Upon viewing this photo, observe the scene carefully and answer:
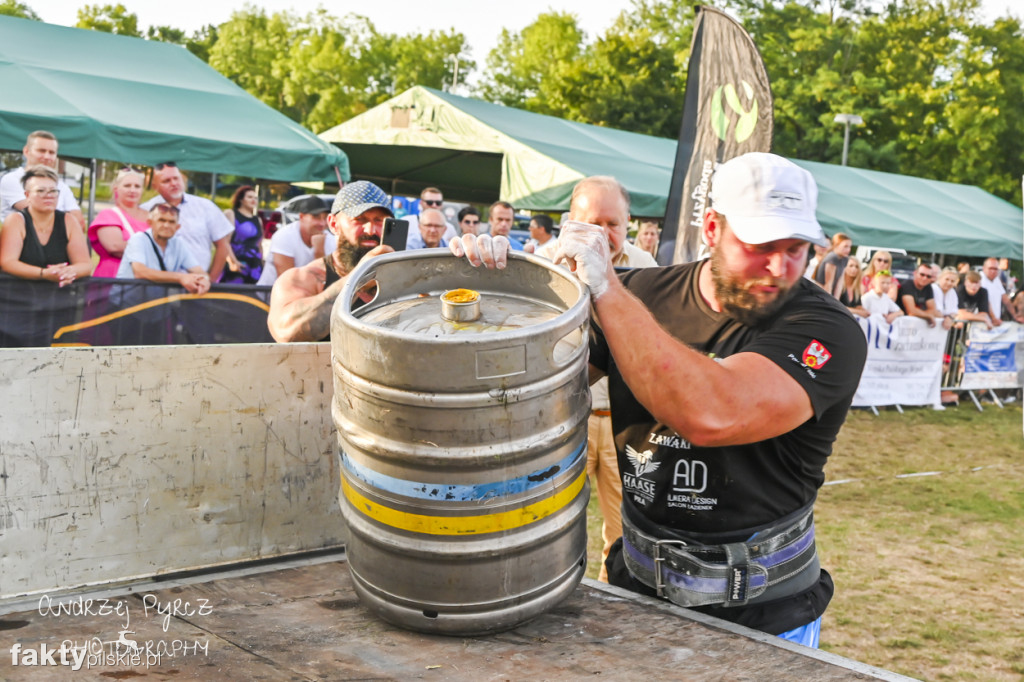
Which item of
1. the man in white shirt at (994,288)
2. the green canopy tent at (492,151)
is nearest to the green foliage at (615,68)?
the green canopy tent at (492,151)

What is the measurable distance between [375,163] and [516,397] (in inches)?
614

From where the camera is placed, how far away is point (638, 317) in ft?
6.64

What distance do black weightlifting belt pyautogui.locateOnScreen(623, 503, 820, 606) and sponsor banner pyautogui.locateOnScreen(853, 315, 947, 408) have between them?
9.55m

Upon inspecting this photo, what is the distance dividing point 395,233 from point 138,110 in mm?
6286

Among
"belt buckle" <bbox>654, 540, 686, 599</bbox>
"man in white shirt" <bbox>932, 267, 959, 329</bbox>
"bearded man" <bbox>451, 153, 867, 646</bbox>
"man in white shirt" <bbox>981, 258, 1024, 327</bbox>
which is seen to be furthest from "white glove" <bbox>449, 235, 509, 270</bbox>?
"man in white shirt" <bbox>981, 258, 1024, 327</bbox>

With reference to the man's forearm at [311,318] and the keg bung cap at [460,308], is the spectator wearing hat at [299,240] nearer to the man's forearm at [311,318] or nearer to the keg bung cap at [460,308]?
the man's forearm at [311,318]

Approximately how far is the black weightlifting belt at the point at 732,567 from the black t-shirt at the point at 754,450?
Answer: 0.12 feet

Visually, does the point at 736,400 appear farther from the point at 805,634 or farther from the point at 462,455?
the point at 805,634

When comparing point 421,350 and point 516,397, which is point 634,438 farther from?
point 421,350

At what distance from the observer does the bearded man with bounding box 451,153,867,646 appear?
2.01 m

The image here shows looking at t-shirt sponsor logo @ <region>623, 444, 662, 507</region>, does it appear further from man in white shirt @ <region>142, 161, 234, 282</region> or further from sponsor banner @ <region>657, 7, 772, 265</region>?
man in white shirt @ <region>142, 161, 234, 282</region>

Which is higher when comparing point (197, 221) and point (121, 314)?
point (197, 221)

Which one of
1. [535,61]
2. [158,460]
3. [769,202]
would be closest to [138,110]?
[158,460]

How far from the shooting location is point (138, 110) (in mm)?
8750
